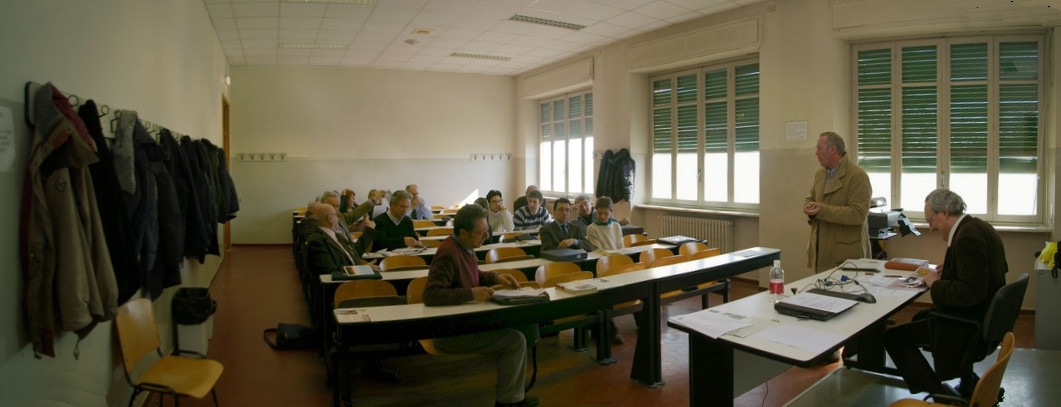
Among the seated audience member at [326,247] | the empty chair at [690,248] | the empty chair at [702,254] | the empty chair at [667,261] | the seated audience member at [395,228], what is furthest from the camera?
the seated audience member at [395,228]

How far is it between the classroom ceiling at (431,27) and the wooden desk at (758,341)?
486 centimetres

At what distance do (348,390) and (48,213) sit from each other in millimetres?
1950

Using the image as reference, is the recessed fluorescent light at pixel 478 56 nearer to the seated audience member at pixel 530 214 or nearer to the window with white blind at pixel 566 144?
the window with white blind at pixel 566 144

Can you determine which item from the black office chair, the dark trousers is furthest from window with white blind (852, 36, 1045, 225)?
the black office chair

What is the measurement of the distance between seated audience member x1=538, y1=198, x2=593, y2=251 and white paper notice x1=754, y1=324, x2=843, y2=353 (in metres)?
2.93

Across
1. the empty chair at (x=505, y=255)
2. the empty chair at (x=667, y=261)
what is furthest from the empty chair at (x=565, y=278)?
the empty chair at (x=505, y=255)

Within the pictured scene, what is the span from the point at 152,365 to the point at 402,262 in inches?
86.2

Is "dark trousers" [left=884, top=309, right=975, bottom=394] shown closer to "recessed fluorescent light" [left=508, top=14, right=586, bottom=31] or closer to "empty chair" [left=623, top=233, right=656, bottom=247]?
"empty chair" [left=623, top=233, right=656, bottom=247]

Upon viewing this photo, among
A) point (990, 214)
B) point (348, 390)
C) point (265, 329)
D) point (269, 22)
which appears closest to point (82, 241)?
point (348, 390)

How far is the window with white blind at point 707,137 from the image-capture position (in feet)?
26.0

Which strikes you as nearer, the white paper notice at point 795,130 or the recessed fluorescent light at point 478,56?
the white paper notice at point 795,130

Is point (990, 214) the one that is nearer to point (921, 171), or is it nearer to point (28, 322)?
point (921, 171)

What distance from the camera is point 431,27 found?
8391 mm

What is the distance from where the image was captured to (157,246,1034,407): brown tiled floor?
384 centimetres
